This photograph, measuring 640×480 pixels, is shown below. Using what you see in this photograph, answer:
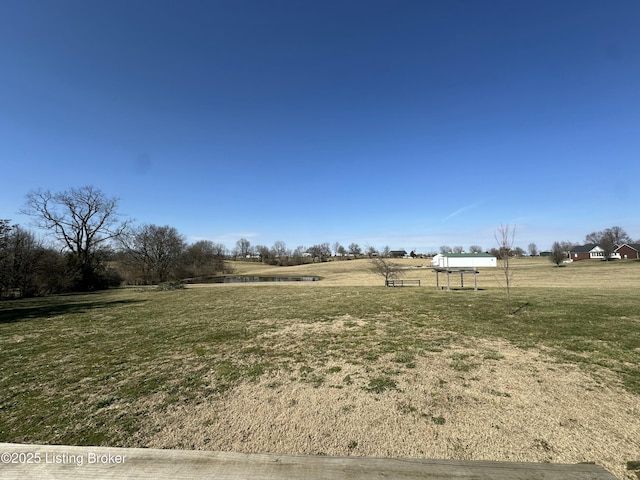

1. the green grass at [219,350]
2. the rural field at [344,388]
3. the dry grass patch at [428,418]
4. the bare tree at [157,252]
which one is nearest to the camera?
the dry grass patch at [428,418]

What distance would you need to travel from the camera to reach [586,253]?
79812 millimetres

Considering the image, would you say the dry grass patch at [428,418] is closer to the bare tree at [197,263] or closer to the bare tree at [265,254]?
the bare tree at [197,263]

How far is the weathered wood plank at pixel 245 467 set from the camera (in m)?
1.33

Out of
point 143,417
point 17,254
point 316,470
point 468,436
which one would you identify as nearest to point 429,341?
point 468,436

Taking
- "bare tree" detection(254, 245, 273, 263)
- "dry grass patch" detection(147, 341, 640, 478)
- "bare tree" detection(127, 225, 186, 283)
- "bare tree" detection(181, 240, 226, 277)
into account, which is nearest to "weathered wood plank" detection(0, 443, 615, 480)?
"dry grass patch" detection(147, 341, 640, 478)

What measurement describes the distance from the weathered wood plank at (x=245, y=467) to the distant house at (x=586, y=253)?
104 m

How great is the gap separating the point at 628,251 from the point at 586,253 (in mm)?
8393

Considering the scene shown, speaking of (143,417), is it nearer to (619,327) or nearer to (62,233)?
(619,327)

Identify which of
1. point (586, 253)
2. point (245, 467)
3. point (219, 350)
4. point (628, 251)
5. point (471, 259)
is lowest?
point (219, 350)

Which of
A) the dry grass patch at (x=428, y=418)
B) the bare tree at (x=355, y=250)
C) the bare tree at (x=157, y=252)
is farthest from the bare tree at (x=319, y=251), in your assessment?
the dry grass patch at (x=428, y=418)

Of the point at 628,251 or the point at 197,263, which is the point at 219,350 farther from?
the point at 628,251

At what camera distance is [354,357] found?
21.5 ft

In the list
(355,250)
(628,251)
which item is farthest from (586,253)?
(355,250)

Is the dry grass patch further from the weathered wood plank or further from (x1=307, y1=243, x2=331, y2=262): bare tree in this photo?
(x1=307, y1=243, x2=331, y2=262): bare tree
